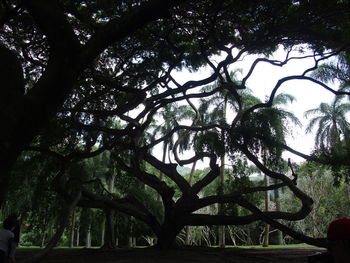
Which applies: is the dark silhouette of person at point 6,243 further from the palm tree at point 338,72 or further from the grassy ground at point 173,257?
the palm tree at point 338,72

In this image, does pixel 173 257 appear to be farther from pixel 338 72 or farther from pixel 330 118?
pixel 330 118

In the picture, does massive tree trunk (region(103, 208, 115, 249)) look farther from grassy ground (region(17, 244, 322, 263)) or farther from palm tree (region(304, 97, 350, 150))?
palm tree (region(304, 97, 350, 150))

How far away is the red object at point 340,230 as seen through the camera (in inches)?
58.8

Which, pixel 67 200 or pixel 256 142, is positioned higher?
pixel 256 142

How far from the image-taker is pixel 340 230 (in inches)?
59.2

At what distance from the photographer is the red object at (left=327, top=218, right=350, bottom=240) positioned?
1493mm

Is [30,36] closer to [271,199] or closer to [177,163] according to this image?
[177,163]

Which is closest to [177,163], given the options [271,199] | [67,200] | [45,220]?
[67,200]

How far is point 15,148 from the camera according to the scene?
14.2 feet

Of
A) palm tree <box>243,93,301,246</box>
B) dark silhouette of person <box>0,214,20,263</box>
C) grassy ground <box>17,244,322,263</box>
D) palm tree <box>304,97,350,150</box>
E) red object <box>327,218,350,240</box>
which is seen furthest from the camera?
palm tree <box>304,97,350,150</box>

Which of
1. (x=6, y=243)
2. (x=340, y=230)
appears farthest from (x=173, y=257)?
(x=340, y=230)

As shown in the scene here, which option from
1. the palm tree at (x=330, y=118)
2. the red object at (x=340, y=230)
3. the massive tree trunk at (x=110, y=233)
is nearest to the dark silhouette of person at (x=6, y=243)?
the red object at (x=340, y=230)

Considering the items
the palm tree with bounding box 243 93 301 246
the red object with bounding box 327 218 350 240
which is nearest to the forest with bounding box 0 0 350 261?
the palm tree with bounding box 243 93 301 246

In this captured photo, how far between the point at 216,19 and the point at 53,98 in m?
5.03
